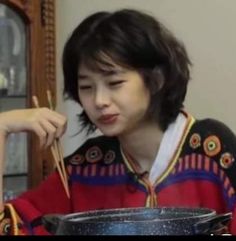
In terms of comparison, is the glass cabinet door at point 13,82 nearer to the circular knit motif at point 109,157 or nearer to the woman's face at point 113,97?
the circular knit motif at point 109,157

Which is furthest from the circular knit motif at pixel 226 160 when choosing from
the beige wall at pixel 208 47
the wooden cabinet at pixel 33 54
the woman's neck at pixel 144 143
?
the wooden cabinet at pixel 33 54

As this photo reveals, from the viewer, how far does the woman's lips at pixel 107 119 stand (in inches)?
40.8

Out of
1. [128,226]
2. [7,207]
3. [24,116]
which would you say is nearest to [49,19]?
[24,116]

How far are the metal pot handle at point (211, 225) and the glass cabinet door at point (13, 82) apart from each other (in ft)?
5.06

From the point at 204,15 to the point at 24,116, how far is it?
3.75 feet

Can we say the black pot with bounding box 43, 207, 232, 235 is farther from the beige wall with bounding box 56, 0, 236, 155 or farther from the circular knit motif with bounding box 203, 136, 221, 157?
the beige wall with bounding box 56, 0, 236, 155

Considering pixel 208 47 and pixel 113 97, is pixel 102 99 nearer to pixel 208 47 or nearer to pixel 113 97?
pixel 113 97

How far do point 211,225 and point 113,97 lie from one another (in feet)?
1.46

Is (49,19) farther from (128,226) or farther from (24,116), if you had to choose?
(128,226)

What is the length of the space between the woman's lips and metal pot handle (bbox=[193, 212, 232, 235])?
0.42m

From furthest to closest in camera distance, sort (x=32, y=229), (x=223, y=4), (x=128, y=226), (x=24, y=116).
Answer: (x=223, y=4)
(x=24, y=116)
(x=32, y=229)
(x=128, y=226)

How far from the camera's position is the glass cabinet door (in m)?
2.13

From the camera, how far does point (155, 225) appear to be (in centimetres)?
60

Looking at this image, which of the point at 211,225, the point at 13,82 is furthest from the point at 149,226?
the point at 13,82
